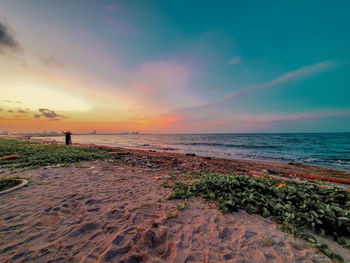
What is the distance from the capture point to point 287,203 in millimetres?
3521

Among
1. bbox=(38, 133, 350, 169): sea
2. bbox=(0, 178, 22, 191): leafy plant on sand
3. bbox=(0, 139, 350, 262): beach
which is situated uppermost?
bbox=(0, 178, 22, 191): leafy plant on sand

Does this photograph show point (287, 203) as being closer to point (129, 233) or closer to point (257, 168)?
point (129, 233)

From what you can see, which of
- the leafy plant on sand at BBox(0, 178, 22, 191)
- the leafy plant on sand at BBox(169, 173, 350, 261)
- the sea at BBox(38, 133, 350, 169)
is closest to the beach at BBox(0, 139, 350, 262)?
the leafy plant on sand at BBox(169, 173, 350, 261)

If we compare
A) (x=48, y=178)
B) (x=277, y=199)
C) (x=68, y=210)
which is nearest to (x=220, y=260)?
(x=277, y=199)

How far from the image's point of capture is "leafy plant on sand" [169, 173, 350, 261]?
2.80 metres

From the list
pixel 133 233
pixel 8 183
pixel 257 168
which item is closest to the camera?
pixel 133 233

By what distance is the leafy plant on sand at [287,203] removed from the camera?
110 inches

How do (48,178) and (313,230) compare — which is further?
(48,178)

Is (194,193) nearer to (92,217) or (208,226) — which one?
(208,226)

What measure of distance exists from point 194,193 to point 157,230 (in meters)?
2.02

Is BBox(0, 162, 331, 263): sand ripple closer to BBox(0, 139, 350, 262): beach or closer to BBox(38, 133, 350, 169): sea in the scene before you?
BBox(0, 139, 350, 262): beach

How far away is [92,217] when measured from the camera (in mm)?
3189

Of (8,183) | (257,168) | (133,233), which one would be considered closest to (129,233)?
(133,233)

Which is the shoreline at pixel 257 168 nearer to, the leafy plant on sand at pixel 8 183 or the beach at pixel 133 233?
the beach at pixel 133 233
